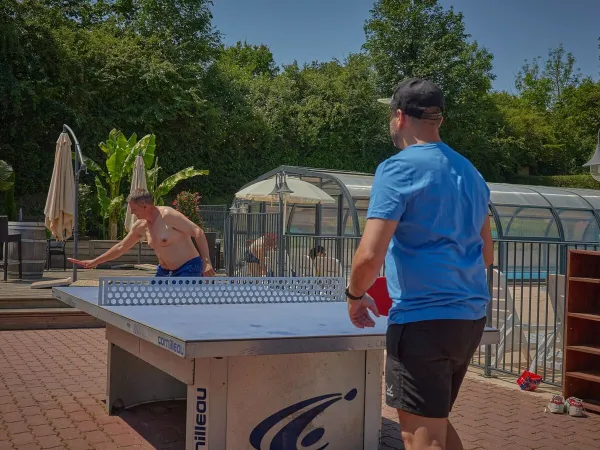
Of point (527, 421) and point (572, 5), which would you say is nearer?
point (527, 421)

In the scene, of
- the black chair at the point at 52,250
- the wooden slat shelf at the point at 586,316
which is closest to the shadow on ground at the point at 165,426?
the wooden slat shelf at the point at 586,316

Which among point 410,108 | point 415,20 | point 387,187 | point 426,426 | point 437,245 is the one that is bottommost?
point 426,426

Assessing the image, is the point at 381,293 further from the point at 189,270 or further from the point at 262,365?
the point at 189,270

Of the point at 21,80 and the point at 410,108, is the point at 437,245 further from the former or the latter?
the point at 21,80

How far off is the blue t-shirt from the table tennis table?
99 cm

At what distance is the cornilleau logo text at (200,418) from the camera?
12.6 feet

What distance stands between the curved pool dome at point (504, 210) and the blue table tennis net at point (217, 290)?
477 inches

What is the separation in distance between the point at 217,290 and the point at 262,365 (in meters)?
1.52

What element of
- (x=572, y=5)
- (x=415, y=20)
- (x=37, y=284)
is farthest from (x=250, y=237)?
(x=572, y=5)

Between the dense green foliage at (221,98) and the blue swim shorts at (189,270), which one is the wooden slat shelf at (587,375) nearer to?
the blue swim shorts at (189,270)

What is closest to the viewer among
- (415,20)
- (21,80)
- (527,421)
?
(527,421)

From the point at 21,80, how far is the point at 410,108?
80.9 feet

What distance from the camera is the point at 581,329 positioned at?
21.4 feet

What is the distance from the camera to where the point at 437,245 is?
8.92ft
